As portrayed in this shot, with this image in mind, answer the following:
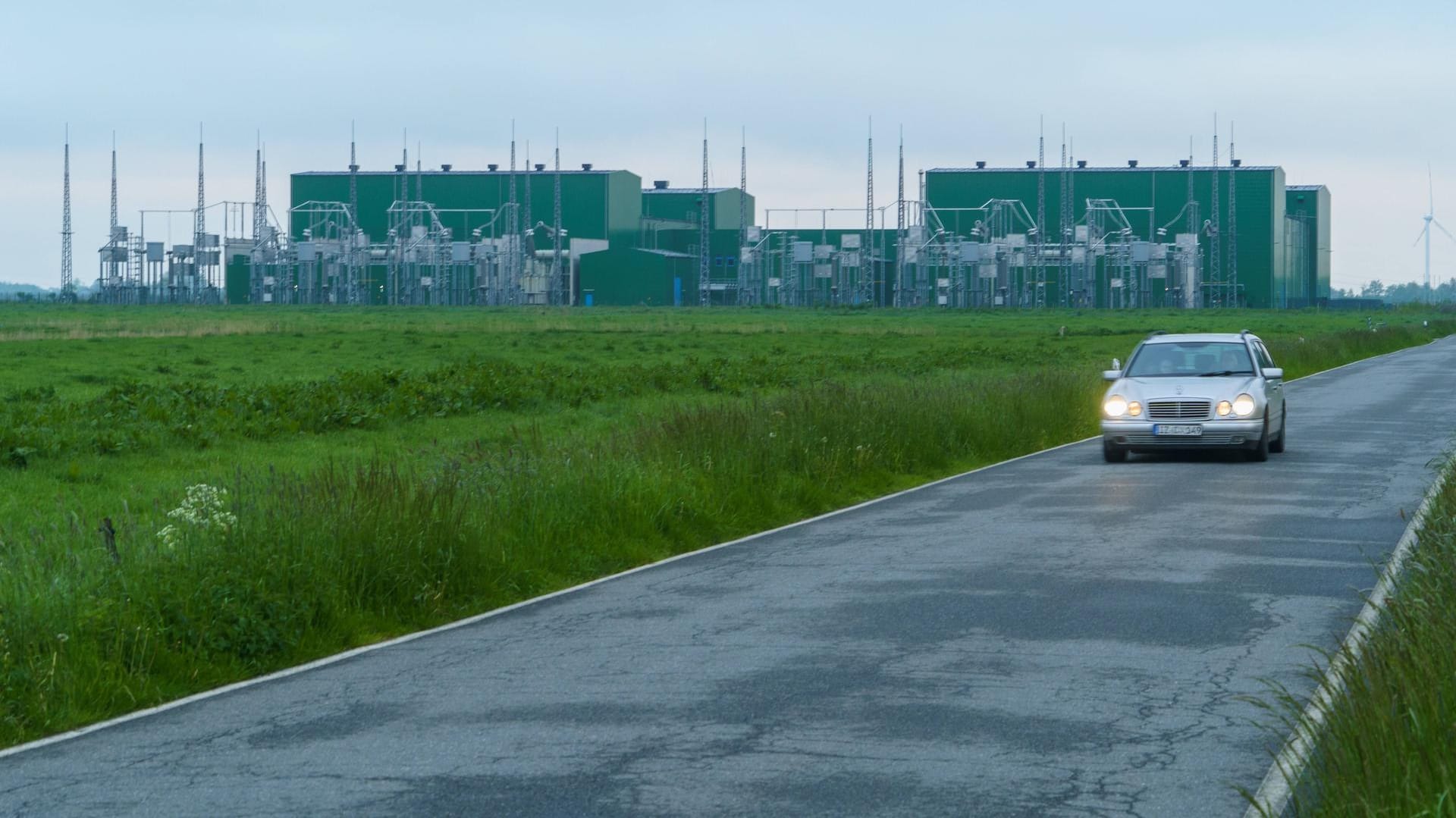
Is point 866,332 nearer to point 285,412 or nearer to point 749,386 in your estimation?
point 749,386

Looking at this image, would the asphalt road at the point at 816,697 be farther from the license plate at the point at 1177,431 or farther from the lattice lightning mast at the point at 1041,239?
the lattice lightning mast at the point at 1041,239

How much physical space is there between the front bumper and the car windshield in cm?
107

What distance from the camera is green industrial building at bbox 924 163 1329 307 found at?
111m

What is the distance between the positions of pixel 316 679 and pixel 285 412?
15.7 m

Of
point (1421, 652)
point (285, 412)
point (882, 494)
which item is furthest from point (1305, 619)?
point (285, 412)

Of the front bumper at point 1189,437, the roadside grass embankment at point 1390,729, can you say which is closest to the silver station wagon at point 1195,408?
the front bumper at point 1189,437

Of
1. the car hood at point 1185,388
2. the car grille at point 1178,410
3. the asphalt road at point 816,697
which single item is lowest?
the asphalt road at point 816,697

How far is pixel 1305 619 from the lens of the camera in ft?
32.2

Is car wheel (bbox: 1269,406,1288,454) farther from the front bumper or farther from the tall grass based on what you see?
the tall grass

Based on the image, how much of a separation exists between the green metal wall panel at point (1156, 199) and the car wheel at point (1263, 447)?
297ft

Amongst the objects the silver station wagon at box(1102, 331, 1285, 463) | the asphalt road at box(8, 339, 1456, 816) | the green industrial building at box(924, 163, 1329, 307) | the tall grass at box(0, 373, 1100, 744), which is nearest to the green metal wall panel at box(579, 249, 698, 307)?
the green industrial building at box(924, 163, 1329, 307)

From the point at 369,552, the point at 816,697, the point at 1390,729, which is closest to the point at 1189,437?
the point at 369,552

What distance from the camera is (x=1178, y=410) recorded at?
65.9 feet

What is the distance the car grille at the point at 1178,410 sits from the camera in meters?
20.0
